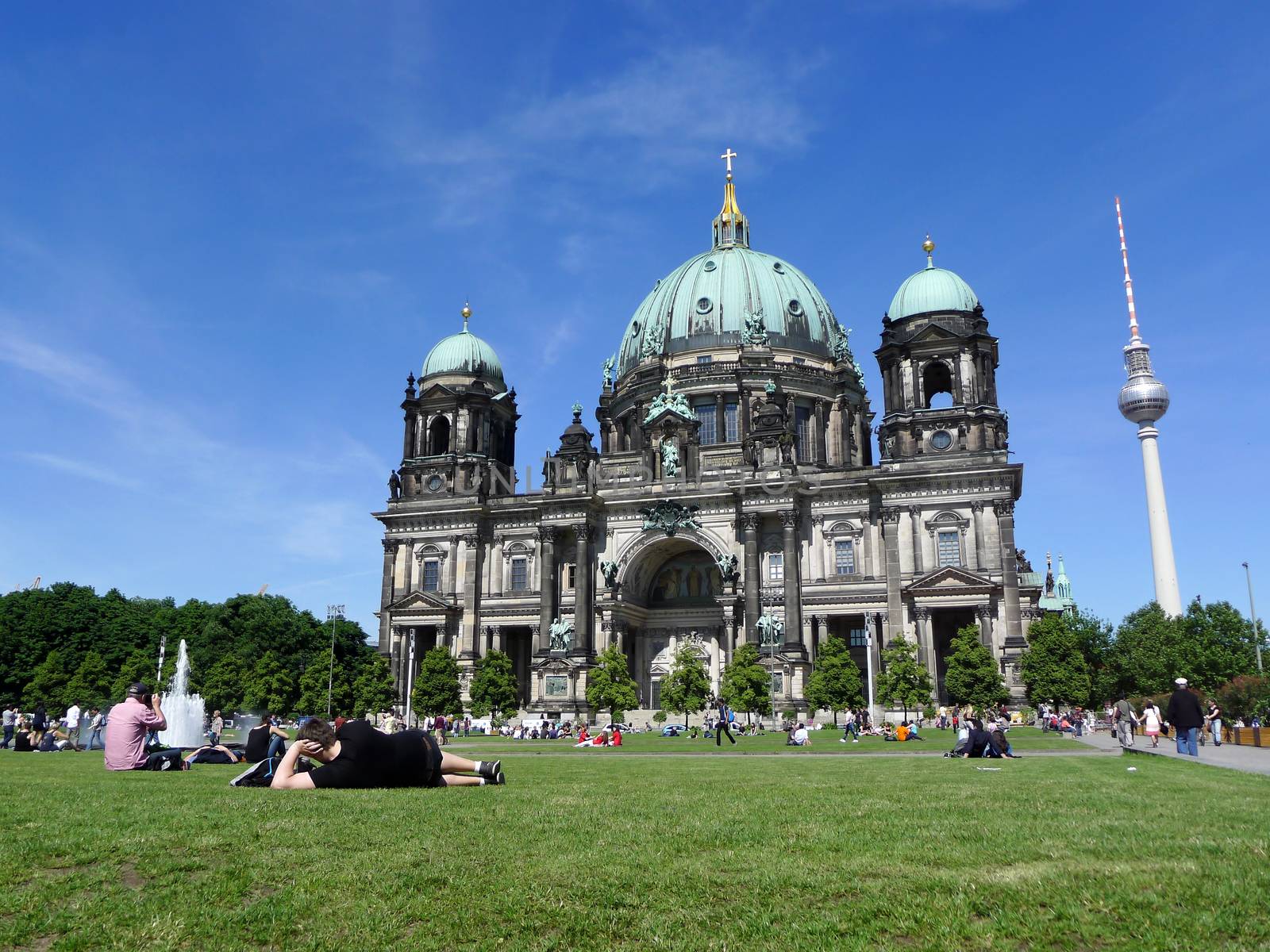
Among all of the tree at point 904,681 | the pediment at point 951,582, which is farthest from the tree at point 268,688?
the pediment at point 951,582

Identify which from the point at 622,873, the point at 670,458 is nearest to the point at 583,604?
the point at 670,458

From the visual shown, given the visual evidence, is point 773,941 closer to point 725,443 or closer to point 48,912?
point 48,912

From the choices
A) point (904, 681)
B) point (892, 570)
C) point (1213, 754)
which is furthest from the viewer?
point (892, 570)

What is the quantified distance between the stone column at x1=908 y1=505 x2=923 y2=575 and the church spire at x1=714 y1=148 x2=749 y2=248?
4167 centimetres

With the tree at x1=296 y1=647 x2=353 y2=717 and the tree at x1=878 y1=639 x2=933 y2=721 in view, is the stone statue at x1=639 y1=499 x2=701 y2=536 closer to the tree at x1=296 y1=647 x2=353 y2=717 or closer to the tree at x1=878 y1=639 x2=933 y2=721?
the tree at x1=878 y1=639 x2=933 y2=721

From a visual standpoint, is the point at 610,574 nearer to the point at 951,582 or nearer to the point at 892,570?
the point at 892,570

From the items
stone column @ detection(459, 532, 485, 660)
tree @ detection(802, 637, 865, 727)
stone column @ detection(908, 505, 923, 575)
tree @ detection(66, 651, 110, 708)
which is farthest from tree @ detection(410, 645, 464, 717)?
stone column @ detection(908, 505, 923, 575)

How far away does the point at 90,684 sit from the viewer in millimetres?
84750

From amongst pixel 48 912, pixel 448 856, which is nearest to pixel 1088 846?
pixel 448 856

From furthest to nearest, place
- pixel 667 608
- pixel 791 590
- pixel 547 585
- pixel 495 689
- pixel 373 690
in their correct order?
pixel 667 608 < pixel 547 585 < pixel 373 690 < pixel 495 689 < pixel 791 590

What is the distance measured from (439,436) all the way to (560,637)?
79.5ft

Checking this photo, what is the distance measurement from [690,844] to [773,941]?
297 cm

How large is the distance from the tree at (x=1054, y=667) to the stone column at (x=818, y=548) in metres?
15.7

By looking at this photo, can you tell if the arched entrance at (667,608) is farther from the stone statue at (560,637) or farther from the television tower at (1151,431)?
the television tower at (1151,431)
